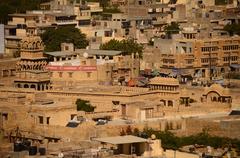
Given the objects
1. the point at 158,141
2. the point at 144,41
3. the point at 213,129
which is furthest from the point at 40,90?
the point at 144,41

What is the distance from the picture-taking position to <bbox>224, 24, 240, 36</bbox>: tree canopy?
70625mm

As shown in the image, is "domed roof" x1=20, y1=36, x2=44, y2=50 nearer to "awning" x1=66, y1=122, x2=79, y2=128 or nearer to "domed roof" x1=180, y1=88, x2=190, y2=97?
"domed roof" x1=180, y1=88, x2=190, y2=97

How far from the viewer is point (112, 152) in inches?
1398

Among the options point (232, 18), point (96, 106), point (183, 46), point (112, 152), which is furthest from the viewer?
point (232, 18)

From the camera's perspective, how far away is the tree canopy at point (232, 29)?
7062cm

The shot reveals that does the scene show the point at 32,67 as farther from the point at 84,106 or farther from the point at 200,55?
the point at 200,55

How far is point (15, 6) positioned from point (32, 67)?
3410cm

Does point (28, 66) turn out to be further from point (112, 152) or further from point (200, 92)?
point (112, 152)

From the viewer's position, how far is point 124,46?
6425cm

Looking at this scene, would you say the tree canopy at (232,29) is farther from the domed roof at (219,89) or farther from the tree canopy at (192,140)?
the tree canopy at (192,140)

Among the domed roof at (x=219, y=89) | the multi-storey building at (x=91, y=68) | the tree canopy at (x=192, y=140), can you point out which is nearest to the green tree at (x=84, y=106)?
the multi-storey building at (x=91, y=68)

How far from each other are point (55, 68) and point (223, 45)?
1190 cm

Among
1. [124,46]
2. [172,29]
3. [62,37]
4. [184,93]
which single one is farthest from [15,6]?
[184,93]

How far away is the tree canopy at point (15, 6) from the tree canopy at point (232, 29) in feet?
39.3
